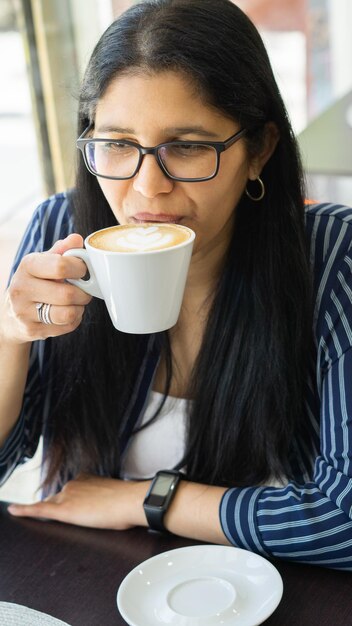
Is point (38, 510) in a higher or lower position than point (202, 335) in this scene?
lower

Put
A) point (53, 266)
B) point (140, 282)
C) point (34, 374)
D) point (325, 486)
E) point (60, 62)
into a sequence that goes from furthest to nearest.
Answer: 1. point (60, 62)
2. point (34, 374)
3. point (325, 486)
4. point (53, 266)
5. point (140, 282)

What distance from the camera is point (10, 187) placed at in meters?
3.66

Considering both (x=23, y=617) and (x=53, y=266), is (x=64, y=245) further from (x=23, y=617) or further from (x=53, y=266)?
(x=23, y=617)

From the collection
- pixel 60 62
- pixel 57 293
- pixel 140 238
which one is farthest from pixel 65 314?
pixel 60 62

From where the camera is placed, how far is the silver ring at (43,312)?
1131 mm

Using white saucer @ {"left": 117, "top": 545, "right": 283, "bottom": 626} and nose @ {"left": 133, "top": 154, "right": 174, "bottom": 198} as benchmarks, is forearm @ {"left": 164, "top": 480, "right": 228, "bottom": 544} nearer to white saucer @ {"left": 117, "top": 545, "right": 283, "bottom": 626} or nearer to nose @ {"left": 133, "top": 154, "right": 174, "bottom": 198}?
white saucer @ {"left": 117, "top": 545, "right": 283, "bottom": 626}

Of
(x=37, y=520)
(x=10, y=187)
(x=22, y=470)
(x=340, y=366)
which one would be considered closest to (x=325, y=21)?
(x=10, y=187)

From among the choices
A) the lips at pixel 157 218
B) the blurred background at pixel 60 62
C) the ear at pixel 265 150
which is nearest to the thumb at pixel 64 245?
the lips at pixel 157 218

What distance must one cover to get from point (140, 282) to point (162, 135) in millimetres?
284

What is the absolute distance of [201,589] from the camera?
102 cm

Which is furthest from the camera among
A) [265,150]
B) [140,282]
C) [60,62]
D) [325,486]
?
[60,62]

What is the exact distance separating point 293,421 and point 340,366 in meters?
0.16

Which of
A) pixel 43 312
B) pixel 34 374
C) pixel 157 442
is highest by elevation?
pixel 43 312

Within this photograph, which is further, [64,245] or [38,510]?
[38,510]
